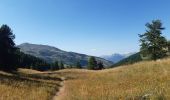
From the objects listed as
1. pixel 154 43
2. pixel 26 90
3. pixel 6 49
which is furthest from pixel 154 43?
pixel 26 90

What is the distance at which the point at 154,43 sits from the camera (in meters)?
66.5

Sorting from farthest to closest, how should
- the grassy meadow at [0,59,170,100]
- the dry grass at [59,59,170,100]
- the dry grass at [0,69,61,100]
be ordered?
the dry grass at [0,69,61,100] → the grassy meadow at [0,59,170,100] → the dry grass at [59,59,170,100]

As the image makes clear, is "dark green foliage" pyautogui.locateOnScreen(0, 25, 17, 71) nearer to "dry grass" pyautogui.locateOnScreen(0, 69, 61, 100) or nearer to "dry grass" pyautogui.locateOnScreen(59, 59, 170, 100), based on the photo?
"dry grass" pyautogui.locateOnScreen(0, 69, 61, 100)

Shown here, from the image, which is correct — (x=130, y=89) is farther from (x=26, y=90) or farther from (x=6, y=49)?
(x=6, y=49)

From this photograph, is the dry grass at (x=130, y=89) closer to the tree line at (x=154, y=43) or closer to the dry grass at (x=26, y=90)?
the dry grass at (x=26, y=90)

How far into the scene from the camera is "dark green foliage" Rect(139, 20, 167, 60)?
65.9 metres

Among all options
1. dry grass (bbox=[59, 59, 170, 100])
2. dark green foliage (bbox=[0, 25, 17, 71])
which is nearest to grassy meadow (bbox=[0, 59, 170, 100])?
dry grass (bbox=[59, 59, 170, 100])

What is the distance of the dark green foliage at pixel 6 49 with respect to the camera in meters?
53.3

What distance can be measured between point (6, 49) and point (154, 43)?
30151 mm

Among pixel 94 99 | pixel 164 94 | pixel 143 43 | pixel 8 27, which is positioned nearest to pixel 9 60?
pixel 8 27

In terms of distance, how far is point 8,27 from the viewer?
55.9 meters

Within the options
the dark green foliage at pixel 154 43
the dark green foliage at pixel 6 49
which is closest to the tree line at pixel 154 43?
the dark green foliage at pixel 154 43

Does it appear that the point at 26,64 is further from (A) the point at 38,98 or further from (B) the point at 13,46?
(A) the point at 38,98

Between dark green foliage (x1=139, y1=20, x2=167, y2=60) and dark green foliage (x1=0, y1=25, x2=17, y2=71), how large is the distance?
26.9m
